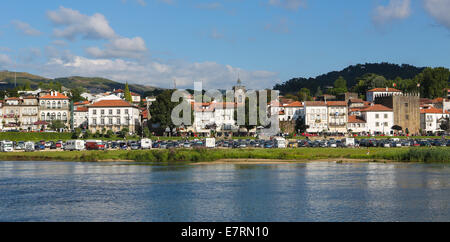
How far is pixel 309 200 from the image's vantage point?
3906cm

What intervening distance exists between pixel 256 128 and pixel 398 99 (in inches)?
1469

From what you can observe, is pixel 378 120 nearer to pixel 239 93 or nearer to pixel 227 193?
pixel 239 93

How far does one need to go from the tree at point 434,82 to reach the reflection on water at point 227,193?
126 m

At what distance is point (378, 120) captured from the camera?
134 m

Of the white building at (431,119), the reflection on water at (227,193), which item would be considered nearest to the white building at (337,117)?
the white building at (431,119)

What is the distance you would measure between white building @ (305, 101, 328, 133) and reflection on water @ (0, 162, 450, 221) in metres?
72.1

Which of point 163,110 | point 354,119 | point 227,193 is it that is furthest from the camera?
point 354,119

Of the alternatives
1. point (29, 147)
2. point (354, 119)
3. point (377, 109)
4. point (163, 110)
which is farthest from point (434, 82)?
point (29, 147)

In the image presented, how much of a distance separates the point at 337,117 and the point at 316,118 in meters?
5.45

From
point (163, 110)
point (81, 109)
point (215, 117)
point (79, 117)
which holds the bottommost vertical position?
point (215, 117)

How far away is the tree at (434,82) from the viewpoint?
17875 centimetres

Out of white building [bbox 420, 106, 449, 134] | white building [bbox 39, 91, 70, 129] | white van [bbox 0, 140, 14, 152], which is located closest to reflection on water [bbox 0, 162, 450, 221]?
white van [bbox 0, 140, 14, 152]

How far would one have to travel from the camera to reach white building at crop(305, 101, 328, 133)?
133875mm
